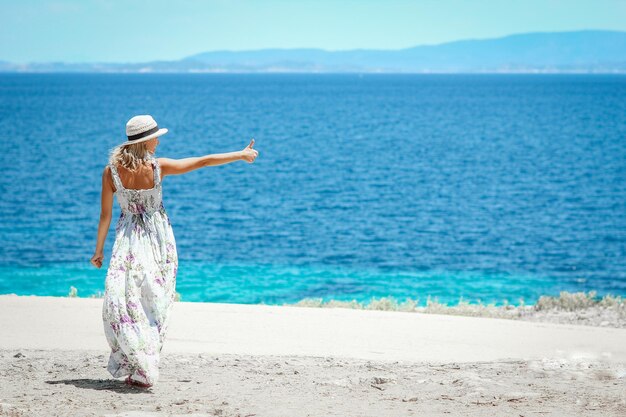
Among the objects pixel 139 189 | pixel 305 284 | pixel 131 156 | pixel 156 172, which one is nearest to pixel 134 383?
pixel 139 189

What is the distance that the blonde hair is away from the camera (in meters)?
6.29

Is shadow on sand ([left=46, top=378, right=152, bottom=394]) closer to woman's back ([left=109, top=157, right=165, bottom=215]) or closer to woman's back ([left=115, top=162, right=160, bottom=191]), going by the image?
woman's back ([left=109, top=157, right=165, bottom=215])

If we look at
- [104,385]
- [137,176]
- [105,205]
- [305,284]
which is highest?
[137,176]

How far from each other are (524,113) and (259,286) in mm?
83027

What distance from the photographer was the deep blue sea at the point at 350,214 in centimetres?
1981

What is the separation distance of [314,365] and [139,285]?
181 centimetres

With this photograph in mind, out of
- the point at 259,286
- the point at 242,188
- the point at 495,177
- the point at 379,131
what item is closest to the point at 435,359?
the point at 259,286

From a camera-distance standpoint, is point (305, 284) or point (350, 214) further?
point (350, 214)

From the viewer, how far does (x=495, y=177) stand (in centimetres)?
4203

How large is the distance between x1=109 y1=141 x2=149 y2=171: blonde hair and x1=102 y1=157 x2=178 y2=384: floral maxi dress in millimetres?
65

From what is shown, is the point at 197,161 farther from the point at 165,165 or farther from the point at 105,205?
the point at 105,205

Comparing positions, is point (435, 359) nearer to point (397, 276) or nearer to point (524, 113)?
point (397, 276)

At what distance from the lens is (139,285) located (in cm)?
633

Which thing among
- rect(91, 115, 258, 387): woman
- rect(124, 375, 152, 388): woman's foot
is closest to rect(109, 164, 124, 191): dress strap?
rect(91, 115, 258, 387): woman
